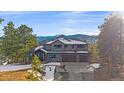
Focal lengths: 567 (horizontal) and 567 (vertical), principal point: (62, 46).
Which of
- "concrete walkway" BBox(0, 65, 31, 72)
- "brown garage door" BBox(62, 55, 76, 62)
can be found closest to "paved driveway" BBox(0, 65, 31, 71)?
"concrete walkway" BBox(0, 65, 31, 72)

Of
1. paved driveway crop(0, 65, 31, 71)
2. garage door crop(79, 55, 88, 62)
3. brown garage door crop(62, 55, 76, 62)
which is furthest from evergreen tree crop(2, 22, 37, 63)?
garage door crop(79, 55, 88, 62)

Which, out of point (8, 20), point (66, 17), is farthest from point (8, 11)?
point (66, 17)

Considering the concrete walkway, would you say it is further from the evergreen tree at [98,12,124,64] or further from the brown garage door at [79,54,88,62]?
the evergreen tree at [98,12,124,64]

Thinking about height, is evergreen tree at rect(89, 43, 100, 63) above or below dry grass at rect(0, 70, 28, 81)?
above

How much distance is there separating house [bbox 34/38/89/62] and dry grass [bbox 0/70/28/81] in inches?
6.8

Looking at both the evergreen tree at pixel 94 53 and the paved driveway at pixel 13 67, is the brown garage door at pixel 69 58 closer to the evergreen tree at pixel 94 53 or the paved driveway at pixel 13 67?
the evergreen tree at pixel 94 53

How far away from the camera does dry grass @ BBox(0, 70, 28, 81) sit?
3956 millimetres

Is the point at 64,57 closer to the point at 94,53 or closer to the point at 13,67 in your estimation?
the point at 94,53

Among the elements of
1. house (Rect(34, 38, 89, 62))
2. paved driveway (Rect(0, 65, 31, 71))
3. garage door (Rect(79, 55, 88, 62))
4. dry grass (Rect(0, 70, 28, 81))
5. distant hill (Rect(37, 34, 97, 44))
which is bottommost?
dry grass (Rect(0, 70, 28, 81))

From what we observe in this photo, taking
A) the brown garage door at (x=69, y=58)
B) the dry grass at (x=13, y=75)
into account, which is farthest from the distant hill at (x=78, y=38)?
the dry grass at (x=13, y=75)

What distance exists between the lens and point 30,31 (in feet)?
12.9

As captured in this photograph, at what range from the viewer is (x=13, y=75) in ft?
13.0

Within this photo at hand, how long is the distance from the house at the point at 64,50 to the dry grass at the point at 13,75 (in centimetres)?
17
